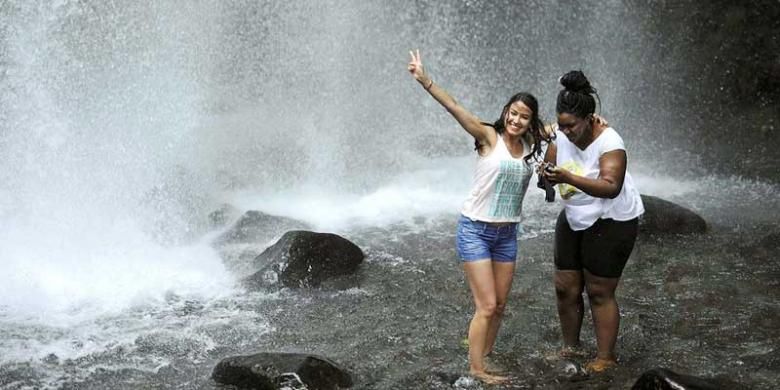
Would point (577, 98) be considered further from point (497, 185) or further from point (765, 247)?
point (765, 247)

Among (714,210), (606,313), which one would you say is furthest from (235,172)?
(606,313)

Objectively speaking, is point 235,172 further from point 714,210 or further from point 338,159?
point 714,210

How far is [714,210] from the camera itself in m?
9.78

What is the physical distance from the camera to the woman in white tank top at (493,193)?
480 centimetres

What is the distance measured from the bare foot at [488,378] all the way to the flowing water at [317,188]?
102 millimetres

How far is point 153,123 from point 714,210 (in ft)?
22.2

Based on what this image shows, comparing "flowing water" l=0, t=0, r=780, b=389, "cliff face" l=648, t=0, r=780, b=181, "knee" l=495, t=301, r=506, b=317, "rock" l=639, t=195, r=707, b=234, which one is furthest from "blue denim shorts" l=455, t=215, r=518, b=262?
"cliff face" l=648, t=0, r=780, b=181

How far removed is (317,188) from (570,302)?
6230 millimetres

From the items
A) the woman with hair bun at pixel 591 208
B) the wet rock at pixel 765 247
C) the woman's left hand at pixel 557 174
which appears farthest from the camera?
the wet rock at pixel 765 247

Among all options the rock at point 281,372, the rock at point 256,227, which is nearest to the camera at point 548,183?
the rock at point 281,372

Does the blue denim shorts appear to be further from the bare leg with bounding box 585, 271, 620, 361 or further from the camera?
the bare leg with bounding box 585, 271, 620, 361

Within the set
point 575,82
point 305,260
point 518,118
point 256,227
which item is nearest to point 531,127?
point 518,118

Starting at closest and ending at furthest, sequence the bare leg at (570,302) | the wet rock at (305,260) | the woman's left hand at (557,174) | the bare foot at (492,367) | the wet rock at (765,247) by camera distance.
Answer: the woman's left hand at (557,174)
the bare leg at (570,302)
the bare foot at (492,367)
the wet rock at (305,260)
the wet rock at (765,247)

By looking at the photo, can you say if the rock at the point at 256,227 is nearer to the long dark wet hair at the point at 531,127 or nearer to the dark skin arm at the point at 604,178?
the long dark wet hair at the point at 531,127
